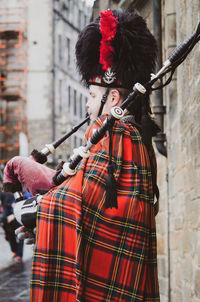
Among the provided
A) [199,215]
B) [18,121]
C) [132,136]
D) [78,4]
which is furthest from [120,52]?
[78,4]

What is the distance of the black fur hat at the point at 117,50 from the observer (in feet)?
9.72

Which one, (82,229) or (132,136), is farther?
(132,136)

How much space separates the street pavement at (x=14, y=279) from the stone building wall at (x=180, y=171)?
190 centimetres

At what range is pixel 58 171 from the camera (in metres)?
2.97

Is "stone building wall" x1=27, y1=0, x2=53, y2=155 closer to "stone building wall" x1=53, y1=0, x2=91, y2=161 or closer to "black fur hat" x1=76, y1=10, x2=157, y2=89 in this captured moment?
"stone building wall" x1=53, y1=0, x2=91, y2=161

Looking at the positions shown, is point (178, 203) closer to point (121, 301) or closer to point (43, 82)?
point (121, 301)

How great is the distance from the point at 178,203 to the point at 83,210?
3.10 m

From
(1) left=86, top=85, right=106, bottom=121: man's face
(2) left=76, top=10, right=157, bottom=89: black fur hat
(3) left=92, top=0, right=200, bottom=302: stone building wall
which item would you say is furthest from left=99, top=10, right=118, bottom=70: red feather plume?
(3) left=92, top=0, right=200, bottom=302: stone building wall

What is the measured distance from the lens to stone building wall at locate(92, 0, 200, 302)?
4.21m

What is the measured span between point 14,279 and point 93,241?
21.2 feet

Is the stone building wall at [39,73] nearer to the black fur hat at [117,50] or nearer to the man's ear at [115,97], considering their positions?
the black fur hat at [117,50]

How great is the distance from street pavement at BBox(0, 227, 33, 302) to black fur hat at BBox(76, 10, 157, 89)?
4517mm

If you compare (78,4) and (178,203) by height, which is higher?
(78,4)

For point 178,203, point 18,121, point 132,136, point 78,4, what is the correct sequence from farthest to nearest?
point 78,4 → point 18,121 → point 178,203 → point 132,136
